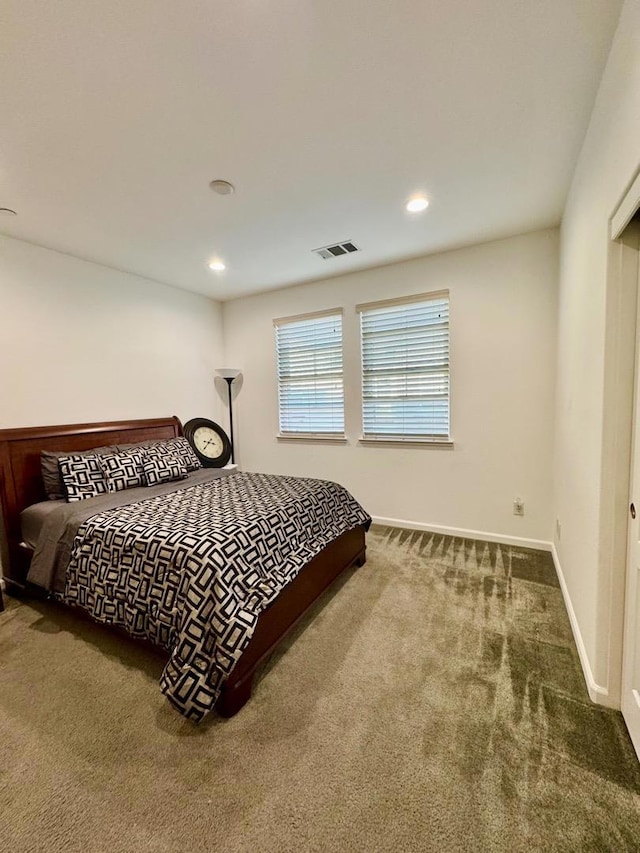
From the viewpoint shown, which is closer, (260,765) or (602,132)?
(260,765)

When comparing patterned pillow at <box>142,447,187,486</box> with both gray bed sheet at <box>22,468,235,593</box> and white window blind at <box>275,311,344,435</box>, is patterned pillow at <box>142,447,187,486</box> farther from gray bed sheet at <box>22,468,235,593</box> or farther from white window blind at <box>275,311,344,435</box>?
white window blind at <box>275,311,344,435</box>

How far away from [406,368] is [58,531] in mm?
3127

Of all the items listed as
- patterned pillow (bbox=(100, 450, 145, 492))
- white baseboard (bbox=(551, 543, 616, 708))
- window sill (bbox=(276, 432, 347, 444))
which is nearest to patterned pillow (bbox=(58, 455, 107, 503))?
patterned pillow (bbox=(100, 450, 145, 492))

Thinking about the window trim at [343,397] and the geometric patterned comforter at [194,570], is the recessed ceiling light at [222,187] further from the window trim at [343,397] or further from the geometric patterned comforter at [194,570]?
the geometric patterned comforter at [194,570]

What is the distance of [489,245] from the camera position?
122 inches

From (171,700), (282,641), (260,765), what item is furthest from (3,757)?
(282,641)

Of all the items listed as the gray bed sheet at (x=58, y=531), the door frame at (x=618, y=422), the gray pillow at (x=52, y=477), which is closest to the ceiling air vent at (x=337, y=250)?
the door frame at (x=618, y=422)

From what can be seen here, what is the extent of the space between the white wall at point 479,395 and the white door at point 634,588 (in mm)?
1727

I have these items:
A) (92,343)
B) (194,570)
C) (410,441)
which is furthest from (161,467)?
(410,441)

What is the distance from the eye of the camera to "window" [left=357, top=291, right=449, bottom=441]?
339cm

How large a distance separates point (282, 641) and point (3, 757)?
3.98 ft

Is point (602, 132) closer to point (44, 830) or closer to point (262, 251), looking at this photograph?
point (262, 251)

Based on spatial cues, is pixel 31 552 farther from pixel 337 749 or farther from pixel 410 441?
pixel 410 441

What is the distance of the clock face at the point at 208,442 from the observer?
412cm
